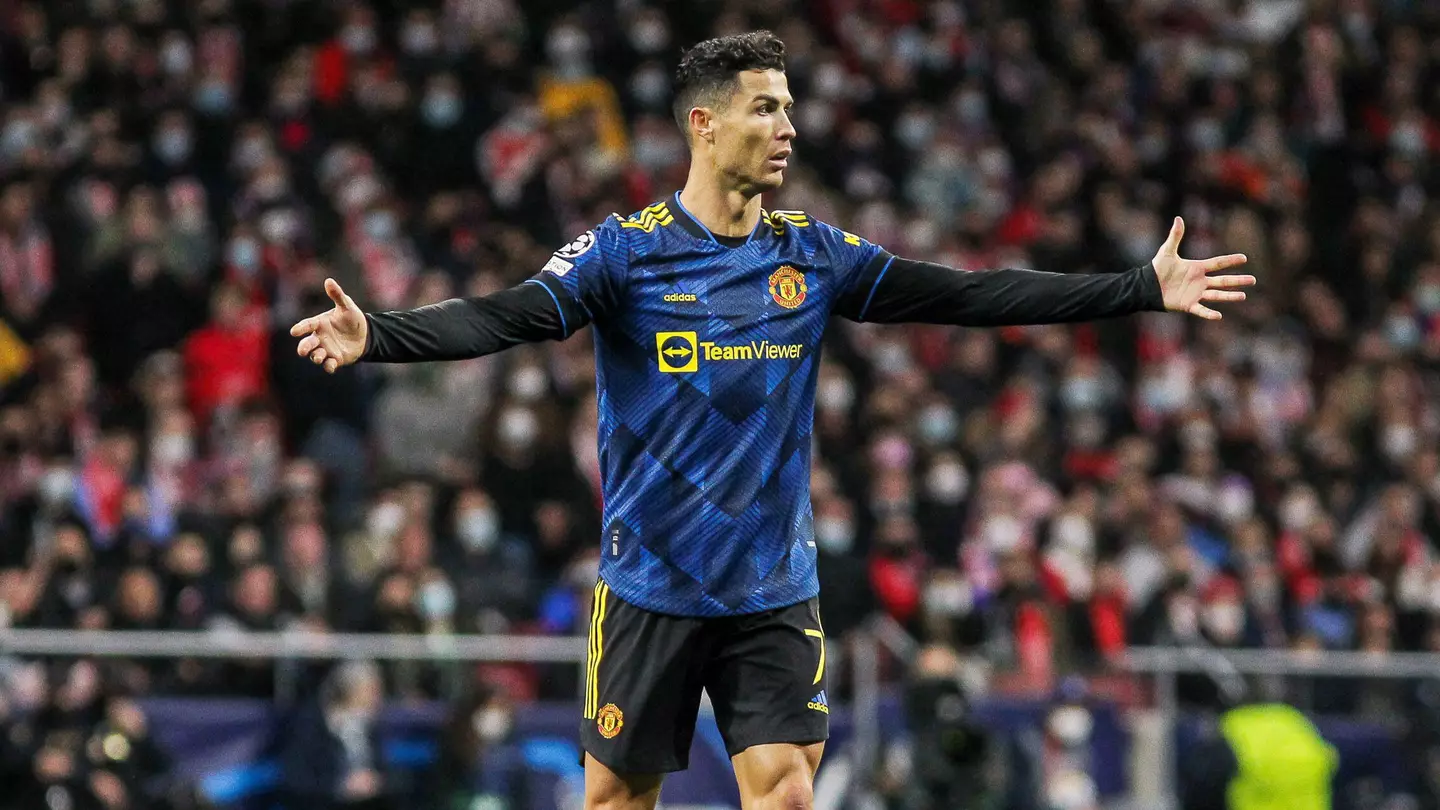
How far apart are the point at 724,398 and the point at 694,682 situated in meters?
0.85

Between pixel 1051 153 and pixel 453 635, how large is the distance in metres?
8.70

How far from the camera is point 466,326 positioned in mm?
5738

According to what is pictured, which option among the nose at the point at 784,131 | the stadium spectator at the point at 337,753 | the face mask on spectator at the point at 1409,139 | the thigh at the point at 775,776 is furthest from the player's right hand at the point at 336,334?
the face mask on spectator at the point at 1409,139

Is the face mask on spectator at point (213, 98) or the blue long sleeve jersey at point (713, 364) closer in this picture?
the blue long sleeve jersey at point (713, 364)

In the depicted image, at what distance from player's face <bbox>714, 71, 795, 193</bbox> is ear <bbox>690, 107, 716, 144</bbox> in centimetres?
3

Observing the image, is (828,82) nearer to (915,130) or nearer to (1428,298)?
(915,130)

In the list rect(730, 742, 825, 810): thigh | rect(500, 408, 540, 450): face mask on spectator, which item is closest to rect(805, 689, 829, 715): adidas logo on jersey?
rect(730, 742, 825, 810): thigh

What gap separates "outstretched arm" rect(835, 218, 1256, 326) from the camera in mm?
6176

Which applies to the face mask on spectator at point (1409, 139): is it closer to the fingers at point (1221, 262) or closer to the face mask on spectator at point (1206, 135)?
the face mask on spectator at point (1206, 135)

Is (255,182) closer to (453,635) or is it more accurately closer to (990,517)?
(453,635)

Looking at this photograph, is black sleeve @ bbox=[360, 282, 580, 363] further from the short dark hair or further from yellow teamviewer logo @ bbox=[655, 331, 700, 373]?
the short dark hair

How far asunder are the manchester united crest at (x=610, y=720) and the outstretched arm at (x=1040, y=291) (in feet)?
4.54

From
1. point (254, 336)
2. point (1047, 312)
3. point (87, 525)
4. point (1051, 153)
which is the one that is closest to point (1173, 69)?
point (1051, 153)

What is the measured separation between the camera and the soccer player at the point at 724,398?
6.03 metres
